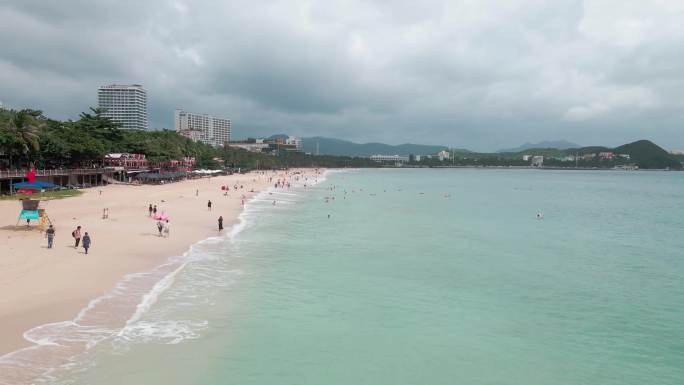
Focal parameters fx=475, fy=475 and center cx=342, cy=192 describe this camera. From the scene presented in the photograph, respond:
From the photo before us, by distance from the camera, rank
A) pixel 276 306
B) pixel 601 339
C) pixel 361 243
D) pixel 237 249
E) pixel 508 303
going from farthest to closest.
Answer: pixel 361 243
pixel 237 249
pixel 508 303
pixel 276 306
pixel 601 339

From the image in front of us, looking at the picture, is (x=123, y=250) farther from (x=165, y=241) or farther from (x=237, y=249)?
(x=237, y=249)

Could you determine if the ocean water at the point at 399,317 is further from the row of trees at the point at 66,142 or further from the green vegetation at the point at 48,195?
the row of trees at the point at 66,142

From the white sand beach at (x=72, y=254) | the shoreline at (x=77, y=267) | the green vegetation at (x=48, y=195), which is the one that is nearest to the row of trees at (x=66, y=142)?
the green vegetation at (x=48, y=195)

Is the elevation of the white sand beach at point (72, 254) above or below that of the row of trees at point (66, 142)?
below

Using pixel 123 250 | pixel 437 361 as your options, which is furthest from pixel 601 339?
pixel 123 250

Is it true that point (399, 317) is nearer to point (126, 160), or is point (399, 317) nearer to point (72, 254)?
point (72, 254)

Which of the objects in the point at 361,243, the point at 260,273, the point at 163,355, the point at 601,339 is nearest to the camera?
Result: the point at 163,355

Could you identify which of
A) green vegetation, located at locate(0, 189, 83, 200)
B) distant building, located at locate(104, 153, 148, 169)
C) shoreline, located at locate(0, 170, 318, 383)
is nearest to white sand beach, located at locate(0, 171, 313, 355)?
shoreline, located at locate(0, 170, 318, 383)
